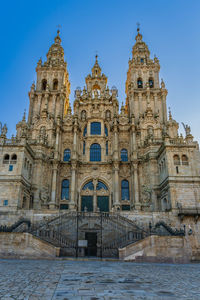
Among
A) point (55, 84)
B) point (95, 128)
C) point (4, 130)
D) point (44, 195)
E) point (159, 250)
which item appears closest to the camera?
point (159, 250)

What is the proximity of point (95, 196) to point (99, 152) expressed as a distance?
6996 millimetres

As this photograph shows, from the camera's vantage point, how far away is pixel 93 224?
2373 cm

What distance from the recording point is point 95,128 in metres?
38.7

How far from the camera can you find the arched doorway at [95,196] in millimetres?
33781

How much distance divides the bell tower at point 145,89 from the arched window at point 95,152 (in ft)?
26.4

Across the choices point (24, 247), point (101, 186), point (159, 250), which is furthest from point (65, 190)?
point (159, 250)

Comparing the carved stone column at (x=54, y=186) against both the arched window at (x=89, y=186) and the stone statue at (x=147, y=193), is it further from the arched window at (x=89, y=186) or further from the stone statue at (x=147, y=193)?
the stone statue at (x=147, y=193)

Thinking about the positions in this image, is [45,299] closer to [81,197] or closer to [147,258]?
[147,258]

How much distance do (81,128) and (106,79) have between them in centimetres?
1140

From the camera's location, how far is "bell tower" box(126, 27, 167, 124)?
39.5m

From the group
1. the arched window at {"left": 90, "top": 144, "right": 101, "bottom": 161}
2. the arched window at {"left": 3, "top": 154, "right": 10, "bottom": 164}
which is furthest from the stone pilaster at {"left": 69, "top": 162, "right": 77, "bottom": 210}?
the arched window at {"left": 3, "top": 154, "right": 10, "bottom": 164}

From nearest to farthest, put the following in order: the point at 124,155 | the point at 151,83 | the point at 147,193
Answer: the point at 147,193 → the point at 124,155 → the point at 151,83

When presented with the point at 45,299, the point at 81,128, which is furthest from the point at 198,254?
the point at 81,128

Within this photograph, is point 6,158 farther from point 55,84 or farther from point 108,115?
point 55,84
